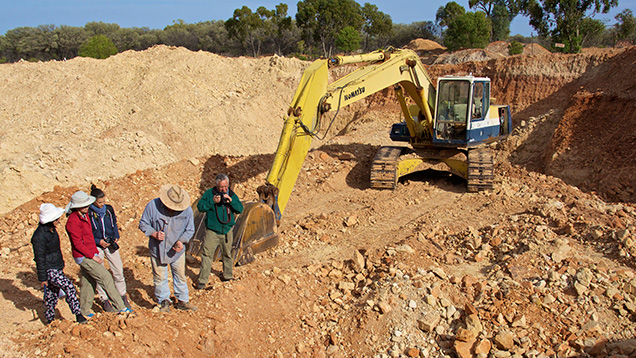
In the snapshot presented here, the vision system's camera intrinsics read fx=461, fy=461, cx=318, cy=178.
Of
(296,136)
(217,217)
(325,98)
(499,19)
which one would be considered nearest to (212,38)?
(499,19)

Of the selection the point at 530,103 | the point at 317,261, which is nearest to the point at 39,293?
the point at 317,261

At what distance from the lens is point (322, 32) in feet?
131

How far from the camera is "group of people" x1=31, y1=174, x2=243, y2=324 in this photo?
476 centimetres

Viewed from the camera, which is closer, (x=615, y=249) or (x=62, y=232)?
(x=615, y=249)

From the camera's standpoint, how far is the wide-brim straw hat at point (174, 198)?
16.0 ft

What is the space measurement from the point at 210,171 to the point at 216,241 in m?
5.53

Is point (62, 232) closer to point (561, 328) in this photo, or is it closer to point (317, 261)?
point (317, 261)

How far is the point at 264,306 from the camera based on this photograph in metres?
5.37

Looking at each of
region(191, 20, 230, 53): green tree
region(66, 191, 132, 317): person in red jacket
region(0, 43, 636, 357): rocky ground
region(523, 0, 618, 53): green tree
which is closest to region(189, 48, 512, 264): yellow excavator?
region(0, 43, 636, 357): rocky ground

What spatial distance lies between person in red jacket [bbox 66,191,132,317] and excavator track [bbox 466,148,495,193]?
24.2ft

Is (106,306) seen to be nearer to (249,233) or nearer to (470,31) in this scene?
(249,233)

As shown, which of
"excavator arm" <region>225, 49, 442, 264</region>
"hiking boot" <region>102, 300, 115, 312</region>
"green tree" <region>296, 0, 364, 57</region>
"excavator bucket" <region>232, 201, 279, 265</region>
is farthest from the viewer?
"green tree" <region>296, 0, 364, 57</region>

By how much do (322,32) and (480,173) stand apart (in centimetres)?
3274

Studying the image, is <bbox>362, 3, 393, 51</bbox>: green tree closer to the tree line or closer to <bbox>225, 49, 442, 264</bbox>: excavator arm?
the tree line
